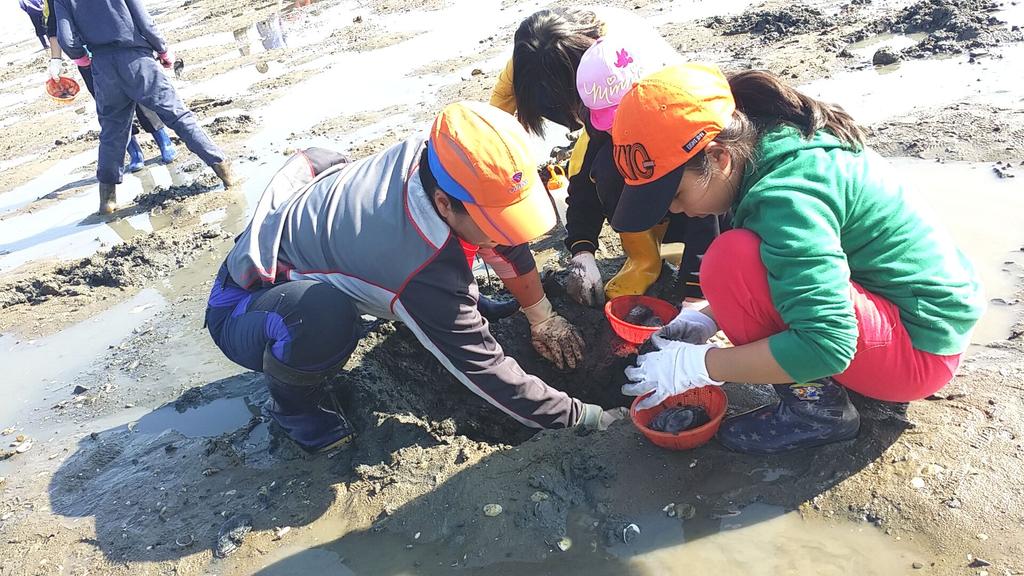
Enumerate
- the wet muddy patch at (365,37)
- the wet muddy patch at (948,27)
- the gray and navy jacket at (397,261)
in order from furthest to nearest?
1. the wet muddy patch at (365,37)
2. the wet muddy patch at (948,27)
3. the gray and navy jacket at (397,261)

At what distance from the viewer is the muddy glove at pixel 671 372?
198 cm

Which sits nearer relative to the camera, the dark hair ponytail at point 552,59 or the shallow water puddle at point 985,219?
the shallow water puddle at point 985,219

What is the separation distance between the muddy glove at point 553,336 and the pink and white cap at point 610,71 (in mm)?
796

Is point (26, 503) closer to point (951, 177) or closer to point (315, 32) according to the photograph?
point (951, 177)

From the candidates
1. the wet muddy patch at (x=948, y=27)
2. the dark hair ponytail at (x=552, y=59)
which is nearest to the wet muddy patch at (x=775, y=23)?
the wet muddy patch at (x=948, y=27)

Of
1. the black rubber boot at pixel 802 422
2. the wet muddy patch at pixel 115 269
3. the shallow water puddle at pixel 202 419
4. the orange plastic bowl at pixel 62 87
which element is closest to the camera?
the black rubber boot at pixel 802 422

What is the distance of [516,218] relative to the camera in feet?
6.86

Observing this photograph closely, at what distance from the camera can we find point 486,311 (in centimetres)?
313

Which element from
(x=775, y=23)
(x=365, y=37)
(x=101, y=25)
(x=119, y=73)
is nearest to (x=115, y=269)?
(x=119, y=73)

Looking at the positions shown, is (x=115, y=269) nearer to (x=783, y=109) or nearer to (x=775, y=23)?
(x=783, y=109)

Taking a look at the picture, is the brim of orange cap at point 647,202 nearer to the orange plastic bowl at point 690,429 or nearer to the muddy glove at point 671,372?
the muddy glove at point 671,372

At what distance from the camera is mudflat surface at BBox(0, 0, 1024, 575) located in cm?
191

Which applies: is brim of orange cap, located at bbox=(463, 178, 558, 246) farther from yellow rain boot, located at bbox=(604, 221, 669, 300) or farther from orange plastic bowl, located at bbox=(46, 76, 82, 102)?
orange plastic bowl, located at bbox=(46, 76, 82, 102)

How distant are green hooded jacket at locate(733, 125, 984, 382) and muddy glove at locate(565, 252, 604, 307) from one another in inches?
50.5
